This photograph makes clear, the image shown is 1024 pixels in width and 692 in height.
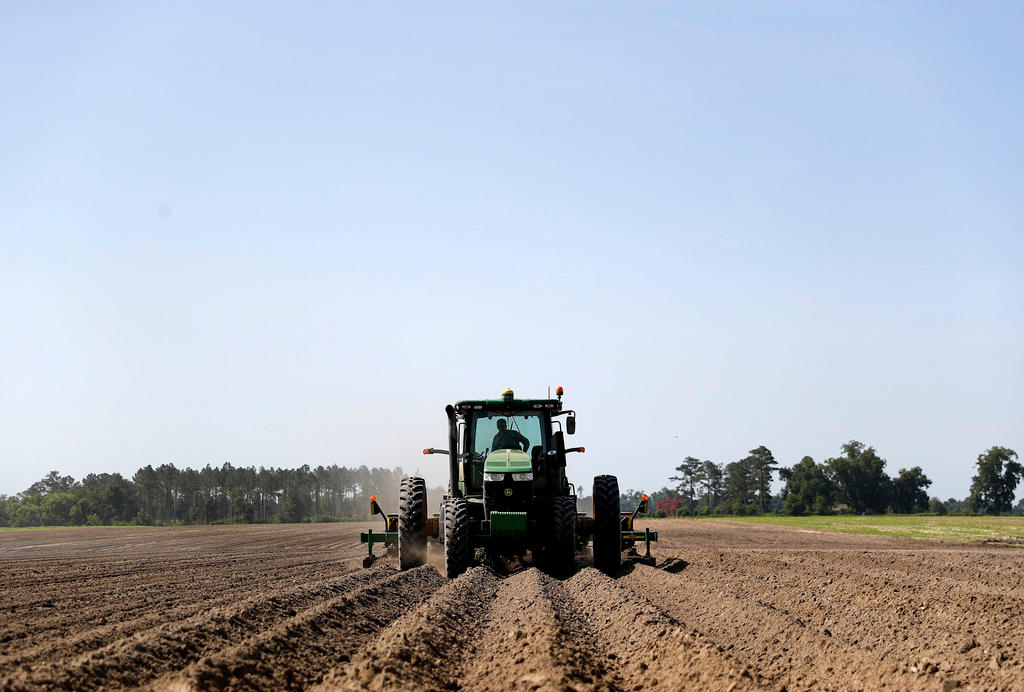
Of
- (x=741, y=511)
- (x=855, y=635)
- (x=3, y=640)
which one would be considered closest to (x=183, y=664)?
(x=3, y=640)

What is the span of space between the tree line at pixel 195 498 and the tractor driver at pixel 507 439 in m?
69.5

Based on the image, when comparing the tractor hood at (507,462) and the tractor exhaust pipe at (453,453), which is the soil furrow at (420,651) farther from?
the tractor exhaust pipe at (453,453)

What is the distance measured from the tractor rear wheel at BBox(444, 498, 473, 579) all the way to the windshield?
1738mm

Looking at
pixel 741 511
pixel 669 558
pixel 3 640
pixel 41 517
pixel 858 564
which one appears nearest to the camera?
pixel 3 640

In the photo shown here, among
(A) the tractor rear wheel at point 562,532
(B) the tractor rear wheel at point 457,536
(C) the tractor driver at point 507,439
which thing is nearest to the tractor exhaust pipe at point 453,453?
(C) the tractor driver at point 507,439

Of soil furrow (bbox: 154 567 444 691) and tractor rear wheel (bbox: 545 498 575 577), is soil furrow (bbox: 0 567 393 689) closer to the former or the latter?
soil furrow (bbox: 154 567 444 691)

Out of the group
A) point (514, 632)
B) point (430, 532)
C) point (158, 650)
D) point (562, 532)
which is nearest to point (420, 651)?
point (514, 632)

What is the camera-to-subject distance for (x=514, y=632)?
814 centimetres

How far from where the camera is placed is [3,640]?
7.58 m

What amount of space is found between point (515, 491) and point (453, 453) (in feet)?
5.62

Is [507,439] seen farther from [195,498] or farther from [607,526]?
[195,498]

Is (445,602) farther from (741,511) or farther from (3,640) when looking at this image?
(741,511)

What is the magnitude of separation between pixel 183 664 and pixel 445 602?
3729 millimetres

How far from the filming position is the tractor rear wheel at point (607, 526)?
14.4 meters
